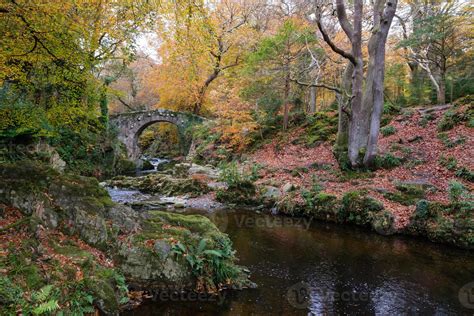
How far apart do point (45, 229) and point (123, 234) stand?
1.20 meters

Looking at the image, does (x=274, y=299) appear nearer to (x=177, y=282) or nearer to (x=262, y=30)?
(x=177, y=282)

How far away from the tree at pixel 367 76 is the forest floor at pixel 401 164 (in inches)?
38.7

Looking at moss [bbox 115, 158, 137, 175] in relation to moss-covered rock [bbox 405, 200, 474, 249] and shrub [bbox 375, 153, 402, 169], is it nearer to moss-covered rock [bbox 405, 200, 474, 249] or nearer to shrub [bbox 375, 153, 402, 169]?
shrub [bbox 375, 153, 402, 169]

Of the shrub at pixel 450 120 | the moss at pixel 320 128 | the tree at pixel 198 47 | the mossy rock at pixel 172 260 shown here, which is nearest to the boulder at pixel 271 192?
the tree at pixel 198 47

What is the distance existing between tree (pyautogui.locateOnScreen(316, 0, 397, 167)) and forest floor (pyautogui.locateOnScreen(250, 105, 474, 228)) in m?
0.98

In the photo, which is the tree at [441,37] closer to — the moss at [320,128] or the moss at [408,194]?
the moss at [320,128]

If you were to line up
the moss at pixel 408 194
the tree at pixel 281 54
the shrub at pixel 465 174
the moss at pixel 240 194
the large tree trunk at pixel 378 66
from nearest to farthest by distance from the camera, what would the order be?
1. the moss at pixel 408 194
2. the shrub at pixel 465 174
3. the large tree trunk at pixel 378 66
4. the moss at pixel 240 194
5. the tree at pixel 281 54

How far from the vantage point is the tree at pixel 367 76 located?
11.3m

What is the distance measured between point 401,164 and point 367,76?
12.1 ft

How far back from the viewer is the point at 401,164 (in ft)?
39.2

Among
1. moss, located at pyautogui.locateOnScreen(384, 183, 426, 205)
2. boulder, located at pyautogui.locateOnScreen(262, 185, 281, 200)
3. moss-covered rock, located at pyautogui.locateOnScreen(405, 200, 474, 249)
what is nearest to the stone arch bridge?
boulder, located at pyautogui.locateOnScreen(262, 185, 281, 200)

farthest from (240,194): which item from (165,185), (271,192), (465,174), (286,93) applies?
(465,174)

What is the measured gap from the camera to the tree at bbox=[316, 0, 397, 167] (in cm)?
1134

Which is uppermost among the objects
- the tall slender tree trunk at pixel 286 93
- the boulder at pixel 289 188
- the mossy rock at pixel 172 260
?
the tall slender tree trunk at pixel 286 93
